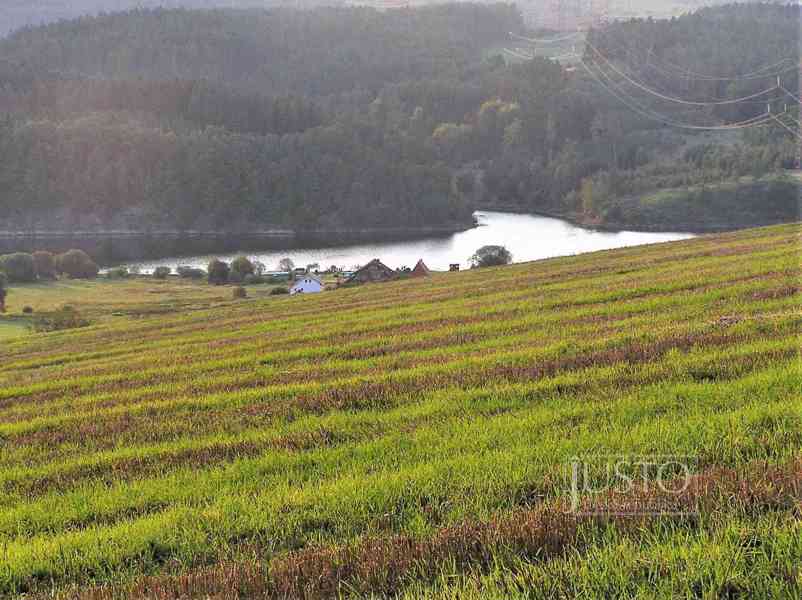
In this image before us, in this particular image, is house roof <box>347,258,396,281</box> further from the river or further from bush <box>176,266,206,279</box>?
bush <box>176,266,206,279</box>

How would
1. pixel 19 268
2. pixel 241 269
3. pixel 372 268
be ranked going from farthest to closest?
pixel 241 269 → pixel 19 268 → pixel 372 268

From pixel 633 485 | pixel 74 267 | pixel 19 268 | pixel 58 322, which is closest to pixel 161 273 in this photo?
pixel 74 267

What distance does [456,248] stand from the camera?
15400 cm

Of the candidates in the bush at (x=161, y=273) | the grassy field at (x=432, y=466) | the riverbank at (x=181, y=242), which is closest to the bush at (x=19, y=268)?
the bush at (x=161, y=273)

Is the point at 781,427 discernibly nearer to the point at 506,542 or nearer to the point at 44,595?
the point at 506,542

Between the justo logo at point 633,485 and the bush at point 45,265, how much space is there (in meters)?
134

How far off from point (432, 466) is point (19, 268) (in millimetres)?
131084

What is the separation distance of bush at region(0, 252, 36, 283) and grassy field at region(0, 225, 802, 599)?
11873 cm

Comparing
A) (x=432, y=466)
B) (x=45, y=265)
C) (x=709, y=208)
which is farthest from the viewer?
(x=709, y=208)

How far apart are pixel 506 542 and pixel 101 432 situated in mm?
7499

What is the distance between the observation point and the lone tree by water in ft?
330

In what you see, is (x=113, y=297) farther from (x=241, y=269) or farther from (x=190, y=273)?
(x=190, y=273)

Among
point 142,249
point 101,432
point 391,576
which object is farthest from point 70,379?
point 142,249

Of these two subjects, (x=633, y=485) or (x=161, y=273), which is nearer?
(x=633, y=485)
